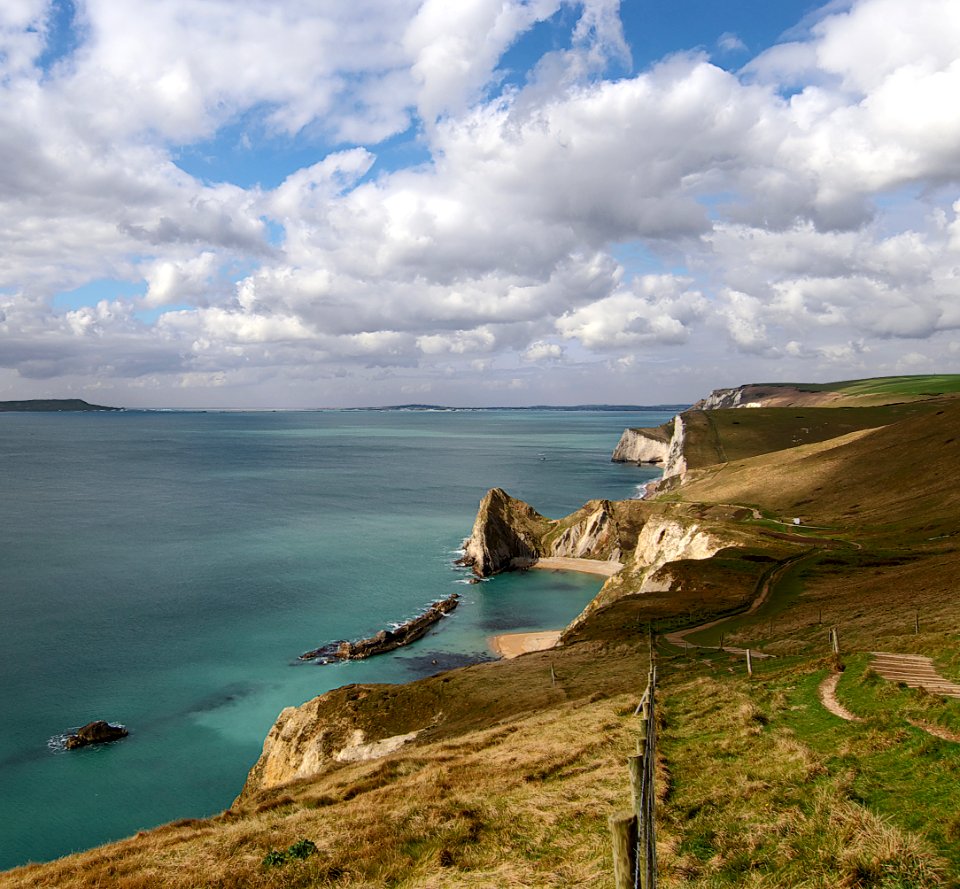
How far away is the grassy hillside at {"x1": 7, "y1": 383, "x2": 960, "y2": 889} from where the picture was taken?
13172 millimetres

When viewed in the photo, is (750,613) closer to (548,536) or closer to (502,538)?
(502,538)

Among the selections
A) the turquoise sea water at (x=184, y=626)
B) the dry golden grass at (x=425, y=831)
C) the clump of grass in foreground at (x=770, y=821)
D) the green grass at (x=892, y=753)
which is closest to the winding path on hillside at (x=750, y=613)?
the green grass at (x=892, y=753)

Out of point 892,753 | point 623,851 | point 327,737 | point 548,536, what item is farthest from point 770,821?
point 548,536

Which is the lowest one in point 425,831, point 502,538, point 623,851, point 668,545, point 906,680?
point 502,538

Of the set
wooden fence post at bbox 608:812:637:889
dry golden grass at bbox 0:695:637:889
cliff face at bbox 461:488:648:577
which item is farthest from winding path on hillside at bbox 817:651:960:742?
cliff face at bbox 461:488:648:577

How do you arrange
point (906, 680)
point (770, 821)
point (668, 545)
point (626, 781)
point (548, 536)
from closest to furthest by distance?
1. point (770, 821)
2. point (626, 781)
3. point (906, 680)
4. point (668, 545)
5. point (548, 536)

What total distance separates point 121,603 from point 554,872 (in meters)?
89.3

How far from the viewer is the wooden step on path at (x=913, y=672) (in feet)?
72.2

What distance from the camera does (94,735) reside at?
5244 centimetres

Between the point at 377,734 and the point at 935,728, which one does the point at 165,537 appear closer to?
the point at 377,734

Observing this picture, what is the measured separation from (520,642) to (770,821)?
63.9 meters

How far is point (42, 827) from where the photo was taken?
4225cm

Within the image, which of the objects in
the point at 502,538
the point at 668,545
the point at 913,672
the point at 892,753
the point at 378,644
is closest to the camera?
the point at 892,753

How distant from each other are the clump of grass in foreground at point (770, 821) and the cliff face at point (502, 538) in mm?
89109
